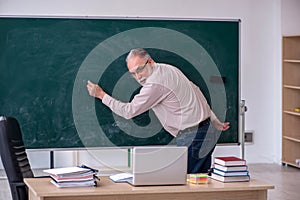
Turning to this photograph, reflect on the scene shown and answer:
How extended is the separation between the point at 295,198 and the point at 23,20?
3.15 m

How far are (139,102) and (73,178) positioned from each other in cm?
214

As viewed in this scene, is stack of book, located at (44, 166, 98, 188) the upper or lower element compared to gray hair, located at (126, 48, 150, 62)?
lower

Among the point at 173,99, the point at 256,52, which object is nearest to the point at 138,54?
the point at 173,99

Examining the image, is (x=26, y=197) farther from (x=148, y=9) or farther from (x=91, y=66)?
(x=148, y=9)

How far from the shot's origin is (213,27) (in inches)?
251

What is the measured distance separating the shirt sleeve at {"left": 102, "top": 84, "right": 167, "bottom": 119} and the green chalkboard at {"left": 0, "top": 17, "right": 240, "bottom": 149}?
2.6 inches

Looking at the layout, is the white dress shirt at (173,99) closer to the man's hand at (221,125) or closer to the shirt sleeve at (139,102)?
the shirt sleeve at (139,102)

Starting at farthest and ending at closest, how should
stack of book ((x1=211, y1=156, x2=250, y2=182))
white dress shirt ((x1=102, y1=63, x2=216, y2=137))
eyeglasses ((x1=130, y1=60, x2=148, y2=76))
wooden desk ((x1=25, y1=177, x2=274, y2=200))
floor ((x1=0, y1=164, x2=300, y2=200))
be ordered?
1. floor ((x1=0, y1=164, x2=300, y2=200))
2. eyeglasses ((x1=130, y1=60, x2=148, y2=76))
3. white dress shirt ((x1=102, y1=63, x2=216, y2=137))
4. stack of book ((x1=211, y1=156, x2=250, y2=182))
5. wooden desk ((x1=25, y1=177, x2=274, y2=200))

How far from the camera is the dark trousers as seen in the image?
5.07 m

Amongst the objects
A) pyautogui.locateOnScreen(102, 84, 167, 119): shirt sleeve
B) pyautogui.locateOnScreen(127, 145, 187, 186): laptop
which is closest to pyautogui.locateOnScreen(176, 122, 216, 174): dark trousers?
pyautogui.locateOnScreen(102, 84, 167, 119): shirt sleeve

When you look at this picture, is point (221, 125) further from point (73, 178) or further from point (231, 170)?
point (73, 178)

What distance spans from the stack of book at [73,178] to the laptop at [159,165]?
25cm

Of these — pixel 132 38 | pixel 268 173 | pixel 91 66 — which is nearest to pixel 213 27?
pixel 132 38

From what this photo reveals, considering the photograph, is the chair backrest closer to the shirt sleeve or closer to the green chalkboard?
the shirt sleeve
